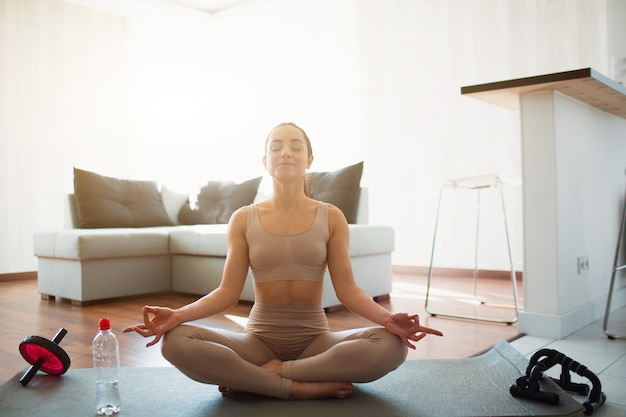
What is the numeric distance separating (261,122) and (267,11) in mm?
1228

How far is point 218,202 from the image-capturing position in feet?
15.6

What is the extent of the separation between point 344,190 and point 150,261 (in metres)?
1.48

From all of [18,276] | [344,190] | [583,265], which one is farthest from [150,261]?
[583,265]

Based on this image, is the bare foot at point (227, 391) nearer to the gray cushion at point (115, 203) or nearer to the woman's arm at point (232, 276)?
the woman's arm at point (232, 276)

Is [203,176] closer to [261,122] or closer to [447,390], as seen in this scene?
[261,122]

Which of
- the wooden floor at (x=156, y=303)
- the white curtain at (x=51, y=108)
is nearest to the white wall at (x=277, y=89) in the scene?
the white curtain at (x=51, y=108)

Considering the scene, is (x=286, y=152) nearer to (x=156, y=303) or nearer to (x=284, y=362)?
(x=284, y=362)

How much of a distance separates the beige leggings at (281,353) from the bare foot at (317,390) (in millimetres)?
17

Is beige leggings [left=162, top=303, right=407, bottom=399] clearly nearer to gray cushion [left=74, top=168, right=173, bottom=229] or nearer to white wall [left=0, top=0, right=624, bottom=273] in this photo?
white wall [left=0, top=0, right=624, bottom=273]

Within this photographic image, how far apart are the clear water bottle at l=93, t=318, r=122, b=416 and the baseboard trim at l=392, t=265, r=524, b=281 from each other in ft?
11.0

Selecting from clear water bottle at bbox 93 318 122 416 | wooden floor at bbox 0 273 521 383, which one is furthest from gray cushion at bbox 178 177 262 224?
clear water bottle at bbox 93 318 122 416

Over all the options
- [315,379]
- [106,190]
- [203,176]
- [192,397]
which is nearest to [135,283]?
[106,190]

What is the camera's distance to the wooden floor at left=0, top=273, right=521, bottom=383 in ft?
7.94

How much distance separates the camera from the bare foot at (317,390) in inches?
67.2
